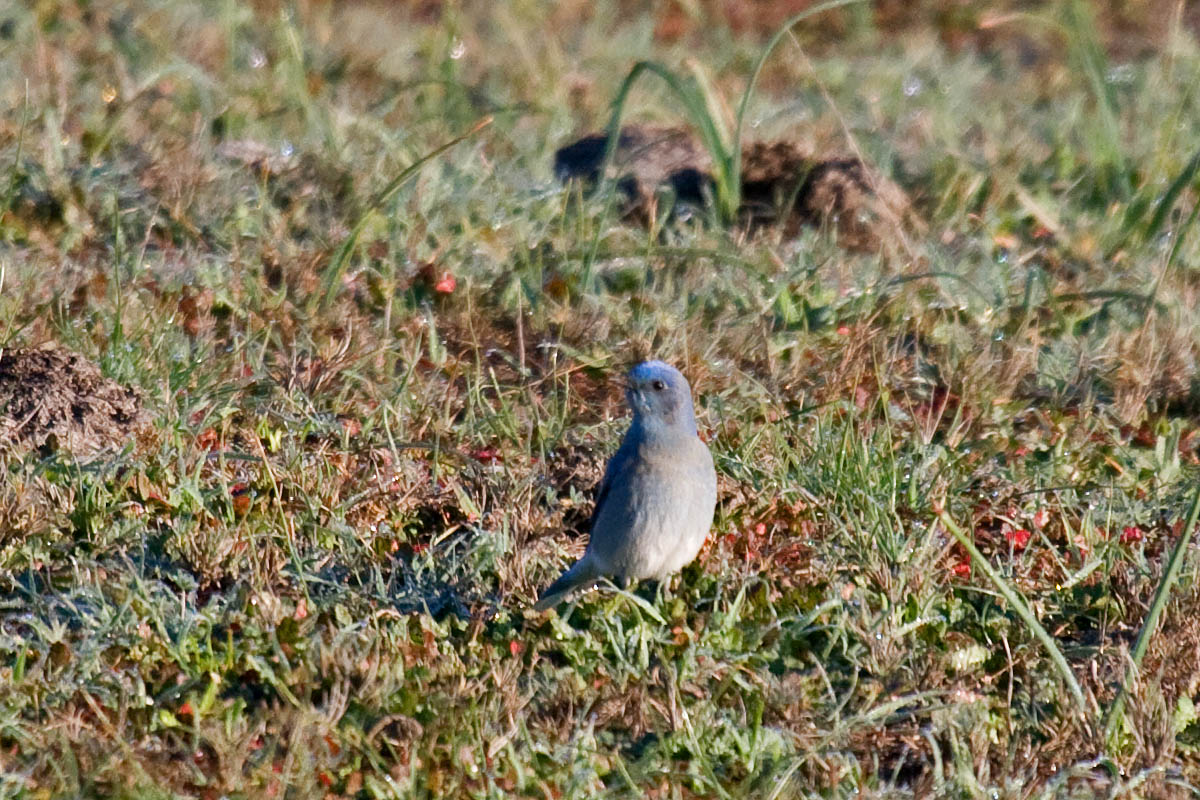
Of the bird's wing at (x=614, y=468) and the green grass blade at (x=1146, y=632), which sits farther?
the bird's wing at (x=614, y=468)

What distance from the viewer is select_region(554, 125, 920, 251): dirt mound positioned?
5.98 m

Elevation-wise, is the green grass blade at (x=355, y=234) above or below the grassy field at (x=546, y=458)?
above

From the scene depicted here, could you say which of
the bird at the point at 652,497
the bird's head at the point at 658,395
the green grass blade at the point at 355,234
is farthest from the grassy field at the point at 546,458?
the bird's head at the point at 658,395

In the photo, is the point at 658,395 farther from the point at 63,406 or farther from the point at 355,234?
the point at 63,406

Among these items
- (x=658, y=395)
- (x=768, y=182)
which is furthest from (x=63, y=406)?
(x=768, y=182)

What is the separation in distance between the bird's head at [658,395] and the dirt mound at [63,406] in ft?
4.96

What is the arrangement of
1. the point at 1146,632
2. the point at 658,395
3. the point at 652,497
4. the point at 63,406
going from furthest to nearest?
the point at 63,406 → the point at 658,395 → the point at 652,497 → the point at 1146,632

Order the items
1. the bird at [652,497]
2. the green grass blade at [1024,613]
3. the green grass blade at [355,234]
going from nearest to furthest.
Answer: the green grass blade at [1024,613]
the bird at [652,497]
the green grass blade at [355,234]

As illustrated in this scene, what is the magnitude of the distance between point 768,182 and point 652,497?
2.87 meters

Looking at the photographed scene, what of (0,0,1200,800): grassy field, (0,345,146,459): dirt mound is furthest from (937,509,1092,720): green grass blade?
(0,345,146,459): dirt mound

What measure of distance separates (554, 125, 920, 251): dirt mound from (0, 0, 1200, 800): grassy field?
0.17m

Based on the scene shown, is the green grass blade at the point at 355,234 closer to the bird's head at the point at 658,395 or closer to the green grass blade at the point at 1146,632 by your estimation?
the bird's head at the point at 658,395

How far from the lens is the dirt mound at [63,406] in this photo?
4.20 m

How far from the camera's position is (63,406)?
4.25m
